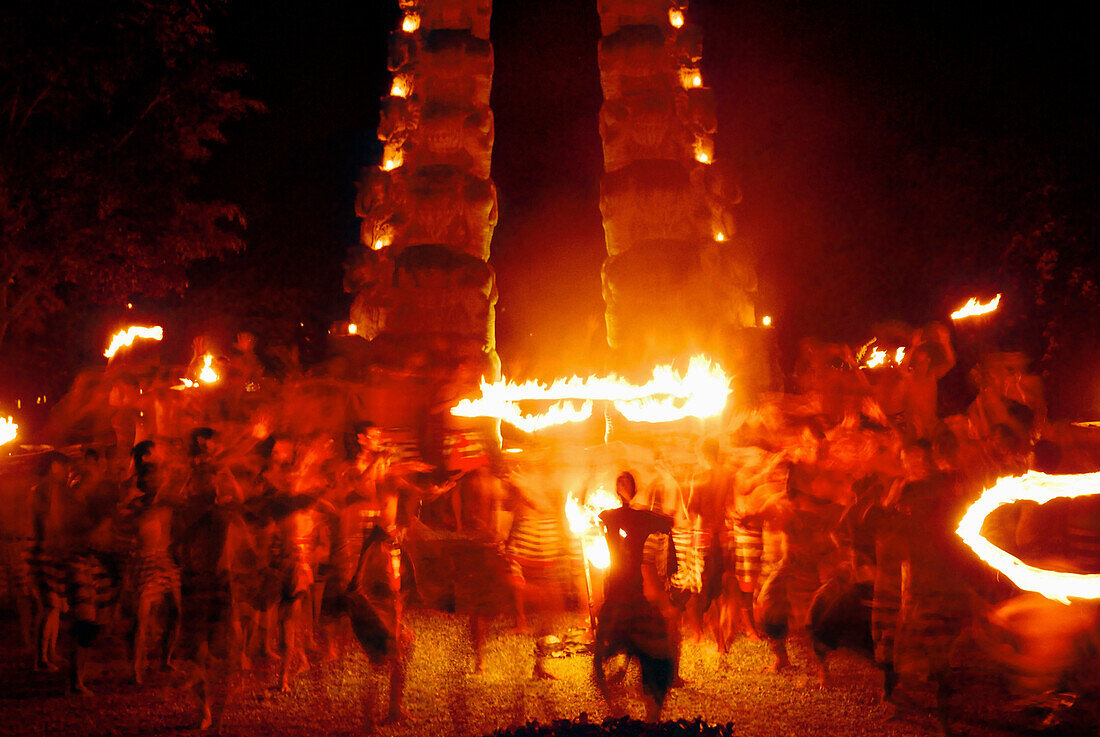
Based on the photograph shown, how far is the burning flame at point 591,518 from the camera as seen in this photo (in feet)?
26.2

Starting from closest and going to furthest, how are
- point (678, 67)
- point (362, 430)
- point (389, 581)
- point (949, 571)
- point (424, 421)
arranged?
point (949, 571), point (389, 581), point (362, 430), point (424, 421), point (678, 67)

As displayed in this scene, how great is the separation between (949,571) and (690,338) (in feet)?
25.2

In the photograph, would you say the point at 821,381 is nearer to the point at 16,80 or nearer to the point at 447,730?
the point at 447,730

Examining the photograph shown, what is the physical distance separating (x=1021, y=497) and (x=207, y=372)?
11274 millimetres

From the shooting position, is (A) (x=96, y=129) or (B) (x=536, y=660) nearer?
(B) (x=536, y=660)

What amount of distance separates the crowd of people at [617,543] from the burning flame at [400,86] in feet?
29.1

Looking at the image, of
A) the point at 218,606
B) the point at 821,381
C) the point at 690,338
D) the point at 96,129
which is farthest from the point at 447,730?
the point at 96,129

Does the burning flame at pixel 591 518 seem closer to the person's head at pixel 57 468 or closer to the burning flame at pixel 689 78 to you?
the person's head at pixel 57 468

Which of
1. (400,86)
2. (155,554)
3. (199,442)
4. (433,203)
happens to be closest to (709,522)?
(199,442)

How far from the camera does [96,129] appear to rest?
1540cm

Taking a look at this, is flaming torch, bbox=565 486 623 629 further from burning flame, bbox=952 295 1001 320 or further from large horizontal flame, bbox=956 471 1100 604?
burning flame, bbox=952 295 1001 320

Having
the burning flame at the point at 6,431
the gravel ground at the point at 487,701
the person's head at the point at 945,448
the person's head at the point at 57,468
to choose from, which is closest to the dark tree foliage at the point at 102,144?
the burning flame at the point at 6,431

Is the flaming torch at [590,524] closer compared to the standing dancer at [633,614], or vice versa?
the standing dancer at [633,614]

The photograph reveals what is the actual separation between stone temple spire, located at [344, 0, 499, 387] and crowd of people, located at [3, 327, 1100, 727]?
5.39m
